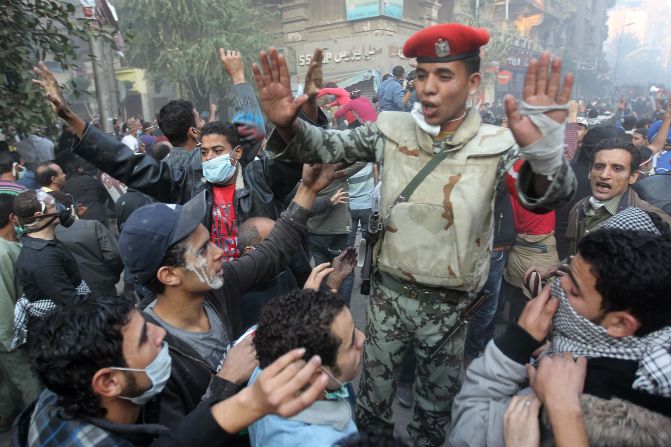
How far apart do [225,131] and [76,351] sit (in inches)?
84.1

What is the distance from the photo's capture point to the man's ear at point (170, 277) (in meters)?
1.88

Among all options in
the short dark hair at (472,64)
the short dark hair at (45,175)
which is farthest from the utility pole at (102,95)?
the short dark hair at (472,64)

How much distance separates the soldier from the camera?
6.23 feet

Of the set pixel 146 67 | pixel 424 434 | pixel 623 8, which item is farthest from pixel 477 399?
pixel 623 8

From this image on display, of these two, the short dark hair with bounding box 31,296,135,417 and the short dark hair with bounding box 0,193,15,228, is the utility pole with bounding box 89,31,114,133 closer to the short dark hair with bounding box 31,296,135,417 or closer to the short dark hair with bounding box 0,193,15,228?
the short dark hair with bounding box 0,193,15,228

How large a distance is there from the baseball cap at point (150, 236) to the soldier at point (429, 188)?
0.53 metres

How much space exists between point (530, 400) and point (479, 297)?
0.90m

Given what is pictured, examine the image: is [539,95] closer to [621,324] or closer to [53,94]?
[621,324]

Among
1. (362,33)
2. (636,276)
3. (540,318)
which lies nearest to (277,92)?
(540,318)

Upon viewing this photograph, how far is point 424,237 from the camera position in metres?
2.05

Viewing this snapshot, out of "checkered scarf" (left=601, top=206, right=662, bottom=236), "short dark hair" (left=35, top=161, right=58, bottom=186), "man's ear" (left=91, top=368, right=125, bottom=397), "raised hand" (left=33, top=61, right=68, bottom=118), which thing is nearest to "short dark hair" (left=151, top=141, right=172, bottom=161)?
"short dark hair" (left=35, top=161, right=58, bottom=186)

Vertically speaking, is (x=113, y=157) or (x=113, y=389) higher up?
(x=113, y=157)

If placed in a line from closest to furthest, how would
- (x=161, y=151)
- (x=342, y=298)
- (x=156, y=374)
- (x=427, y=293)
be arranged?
(x=156, y=374)
(x=342, y=298)
(x=427, y=293)
(x=161, y=151)

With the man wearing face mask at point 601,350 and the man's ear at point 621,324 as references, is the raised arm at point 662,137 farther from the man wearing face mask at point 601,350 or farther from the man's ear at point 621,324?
the man's ear at point 621,324
